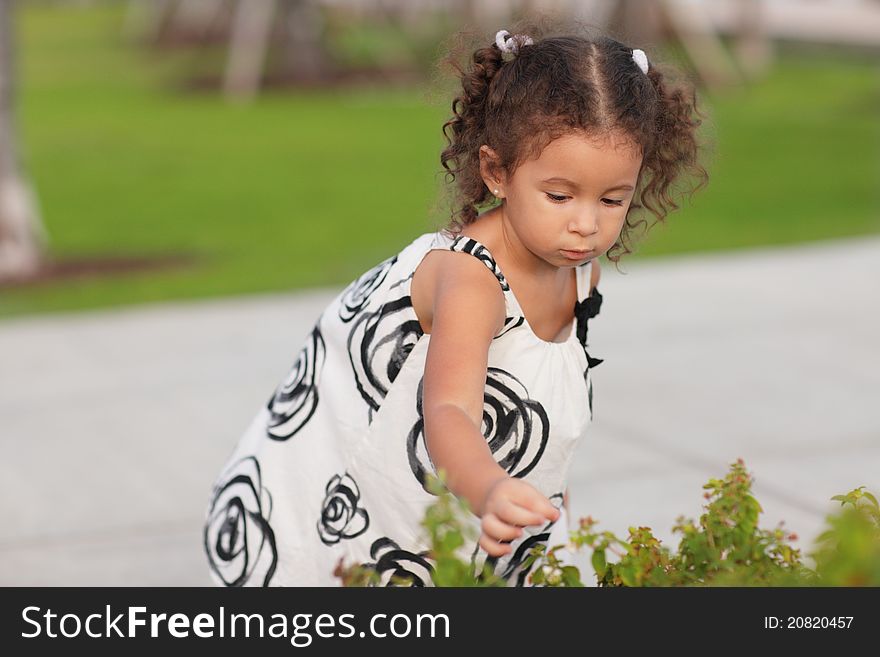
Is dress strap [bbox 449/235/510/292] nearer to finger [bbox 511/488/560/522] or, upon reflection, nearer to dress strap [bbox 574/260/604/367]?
dress strap [bbox 574/260/604/367]

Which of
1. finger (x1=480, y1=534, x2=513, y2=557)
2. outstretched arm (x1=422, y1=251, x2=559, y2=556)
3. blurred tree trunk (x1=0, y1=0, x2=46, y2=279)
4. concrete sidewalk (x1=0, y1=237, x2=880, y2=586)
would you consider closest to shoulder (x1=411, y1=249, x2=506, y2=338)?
outstretched arm (x1=422, y1=251, x2=559, y2=556)

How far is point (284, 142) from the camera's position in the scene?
46.1ft

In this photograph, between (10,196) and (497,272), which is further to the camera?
(10,196)

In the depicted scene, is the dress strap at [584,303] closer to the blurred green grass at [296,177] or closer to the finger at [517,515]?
the blurred green grass at [296,177]

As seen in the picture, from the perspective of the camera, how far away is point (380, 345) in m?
2.58

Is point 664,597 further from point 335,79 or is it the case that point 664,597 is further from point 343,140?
point 335,79

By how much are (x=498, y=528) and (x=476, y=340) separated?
1.77 ft

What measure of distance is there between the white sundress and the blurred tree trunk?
5.67 meters

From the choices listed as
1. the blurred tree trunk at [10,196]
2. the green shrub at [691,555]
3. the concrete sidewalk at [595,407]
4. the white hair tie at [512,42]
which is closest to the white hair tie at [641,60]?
the white hair tie at [512,42]

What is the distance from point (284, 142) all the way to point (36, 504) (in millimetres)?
9957

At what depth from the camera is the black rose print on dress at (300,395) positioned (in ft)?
9.04

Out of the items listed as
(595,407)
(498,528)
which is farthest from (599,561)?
(595,407)

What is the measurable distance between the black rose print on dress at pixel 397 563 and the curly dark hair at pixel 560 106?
58cm

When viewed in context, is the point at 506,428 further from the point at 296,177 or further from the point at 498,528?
the point at 296,177
